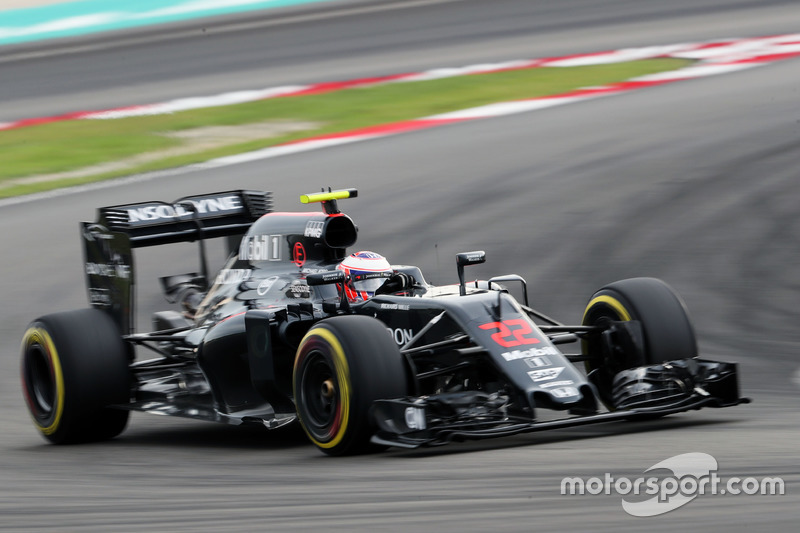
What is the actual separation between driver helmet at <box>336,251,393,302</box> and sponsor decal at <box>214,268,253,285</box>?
85 centimetres

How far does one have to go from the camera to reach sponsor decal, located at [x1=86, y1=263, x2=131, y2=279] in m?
9.31

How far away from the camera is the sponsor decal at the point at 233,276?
8.92m

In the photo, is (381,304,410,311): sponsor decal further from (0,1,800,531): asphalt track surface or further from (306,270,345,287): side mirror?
(0,1,800,531): asphalt track surface

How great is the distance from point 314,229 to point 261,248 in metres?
0.48

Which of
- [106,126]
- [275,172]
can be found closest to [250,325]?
[275,172]

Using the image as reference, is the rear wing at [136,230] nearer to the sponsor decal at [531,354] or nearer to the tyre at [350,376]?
the tyre at [350,376]

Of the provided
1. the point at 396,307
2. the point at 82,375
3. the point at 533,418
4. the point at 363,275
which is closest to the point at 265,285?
the point at 363,275

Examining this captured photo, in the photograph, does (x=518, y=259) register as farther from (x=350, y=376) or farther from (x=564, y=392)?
(x=350, y=376)

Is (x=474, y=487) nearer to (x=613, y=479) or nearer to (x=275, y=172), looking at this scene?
(x=613, y=479)

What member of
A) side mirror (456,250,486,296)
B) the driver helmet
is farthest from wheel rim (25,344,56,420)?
side mirror (456,250,486,296)

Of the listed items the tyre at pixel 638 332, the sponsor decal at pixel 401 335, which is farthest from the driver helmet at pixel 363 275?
the tyre at pixel 638 332

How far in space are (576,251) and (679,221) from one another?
1301 mm

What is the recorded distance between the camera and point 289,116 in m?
21.7

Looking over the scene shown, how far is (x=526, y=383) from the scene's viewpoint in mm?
6887
